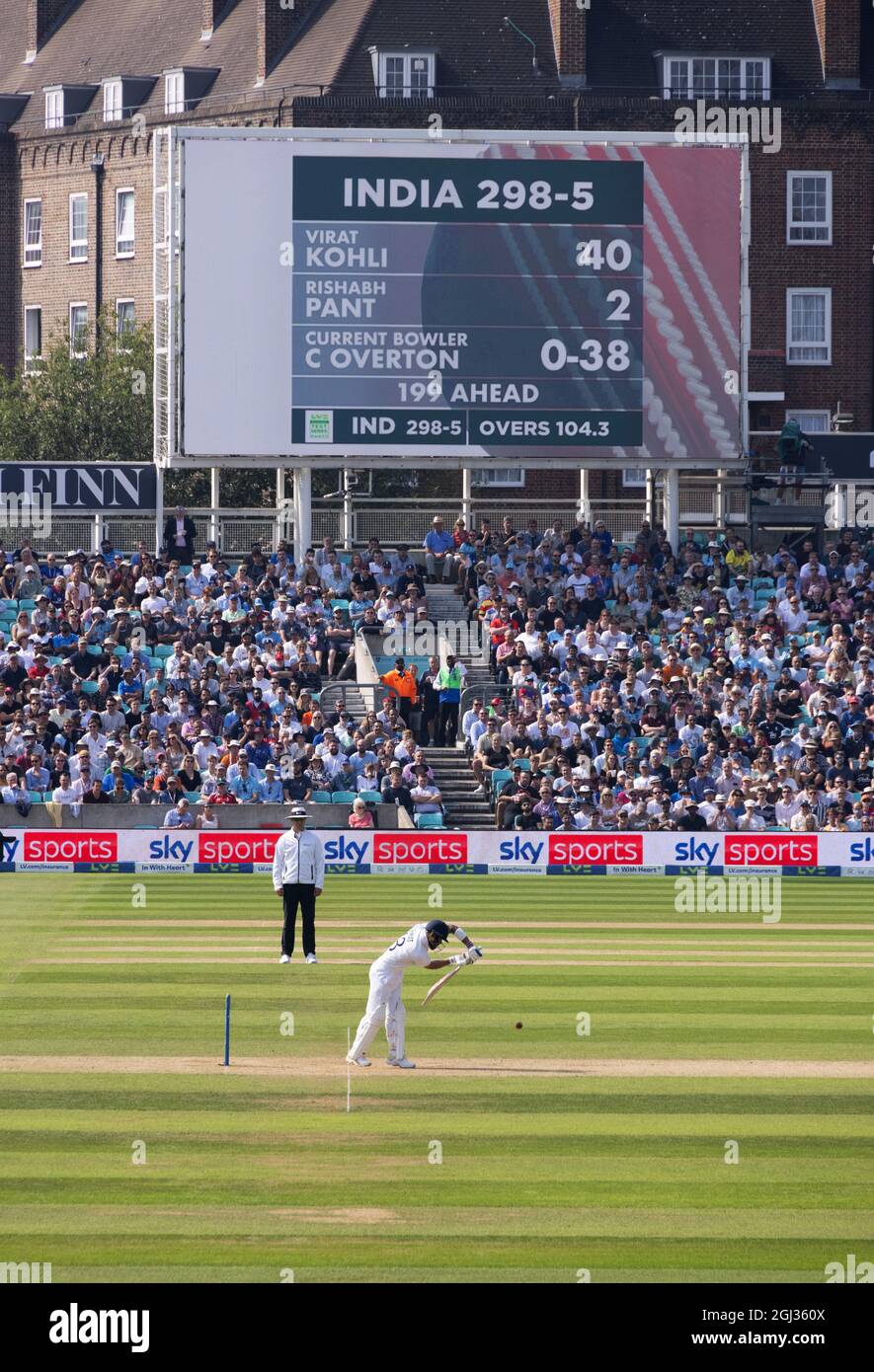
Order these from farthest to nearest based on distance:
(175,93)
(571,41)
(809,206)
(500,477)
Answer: (175,93), (809,206), (571,41), (500,477)

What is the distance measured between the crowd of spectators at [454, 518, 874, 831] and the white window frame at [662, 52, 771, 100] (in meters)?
20.9

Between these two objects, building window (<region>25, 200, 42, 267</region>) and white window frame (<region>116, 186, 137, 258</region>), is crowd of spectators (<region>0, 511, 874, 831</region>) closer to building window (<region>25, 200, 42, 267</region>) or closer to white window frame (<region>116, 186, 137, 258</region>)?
white window frame (<region>116, 186, 137, 258</region>)

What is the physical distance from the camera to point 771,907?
31.3 meters

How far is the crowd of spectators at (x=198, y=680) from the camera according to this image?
117 ft

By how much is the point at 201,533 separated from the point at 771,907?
21619 mm

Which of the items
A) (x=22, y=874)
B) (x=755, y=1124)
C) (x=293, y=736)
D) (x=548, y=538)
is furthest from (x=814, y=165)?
(x=755, y=1124)

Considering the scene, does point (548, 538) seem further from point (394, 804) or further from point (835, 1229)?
point (835, 1229)

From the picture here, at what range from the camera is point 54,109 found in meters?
70.7

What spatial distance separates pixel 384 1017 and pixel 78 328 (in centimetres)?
5039

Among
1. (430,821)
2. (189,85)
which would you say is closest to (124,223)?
(189,85)

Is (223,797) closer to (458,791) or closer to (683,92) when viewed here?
(458,791)

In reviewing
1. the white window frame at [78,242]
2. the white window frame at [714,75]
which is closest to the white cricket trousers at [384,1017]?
the white window frame at [714,75]

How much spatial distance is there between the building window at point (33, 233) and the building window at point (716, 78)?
66.4ft

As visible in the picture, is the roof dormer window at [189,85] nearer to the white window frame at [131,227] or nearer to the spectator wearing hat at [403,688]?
the white window frame at [131,227]
